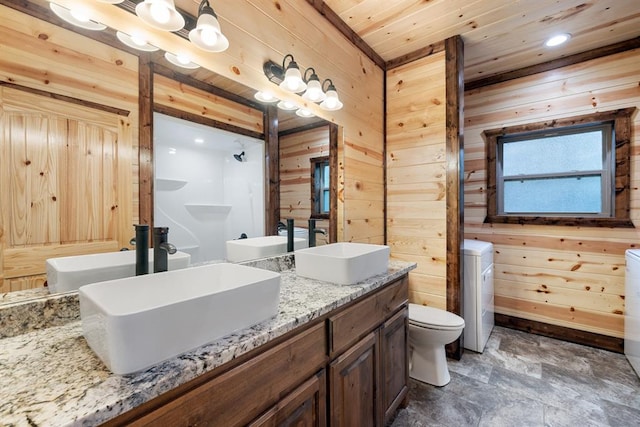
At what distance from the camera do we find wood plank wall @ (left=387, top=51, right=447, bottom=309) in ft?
7.46

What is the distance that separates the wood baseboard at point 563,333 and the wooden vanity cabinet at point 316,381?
1821 mm

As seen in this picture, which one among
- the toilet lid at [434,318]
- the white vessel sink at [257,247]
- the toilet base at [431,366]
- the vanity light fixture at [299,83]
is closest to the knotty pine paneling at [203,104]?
the vanity light fixture at [299,83]

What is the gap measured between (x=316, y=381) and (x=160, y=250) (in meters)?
0.75

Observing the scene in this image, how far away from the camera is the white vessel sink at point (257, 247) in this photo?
140 cm

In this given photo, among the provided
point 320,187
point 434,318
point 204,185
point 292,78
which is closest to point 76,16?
point 204,185

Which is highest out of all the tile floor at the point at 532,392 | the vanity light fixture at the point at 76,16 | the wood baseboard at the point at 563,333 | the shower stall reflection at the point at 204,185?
the vanity light fixture at the point at 76,16

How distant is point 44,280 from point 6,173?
1.08ft

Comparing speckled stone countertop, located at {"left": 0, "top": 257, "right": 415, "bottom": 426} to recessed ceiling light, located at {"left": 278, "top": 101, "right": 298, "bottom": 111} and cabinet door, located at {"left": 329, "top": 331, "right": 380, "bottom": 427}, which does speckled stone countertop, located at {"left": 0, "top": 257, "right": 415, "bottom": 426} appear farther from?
recessed ceiling light, located at {"left": 278, "top": 101, "right": 298, "bottom": 111}

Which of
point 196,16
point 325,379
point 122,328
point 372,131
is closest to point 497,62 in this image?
point 372,131

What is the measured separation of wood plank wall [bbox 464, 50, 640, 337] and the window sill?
5cm

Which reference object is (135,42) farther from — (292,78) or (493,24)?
(493,24)

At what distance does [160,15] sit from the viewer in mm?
1028

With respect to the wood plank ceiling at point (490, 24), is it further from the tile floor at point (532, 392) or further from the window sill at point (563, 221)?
the tile floor at point (532, 392)

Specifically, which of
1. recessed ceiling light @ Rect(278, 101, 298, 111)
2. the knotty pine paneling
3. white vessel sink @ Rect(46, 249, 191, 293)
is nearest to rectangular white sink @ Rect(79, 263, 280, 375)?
white vessel sink @ Rect(46, 249, 191, 293)
